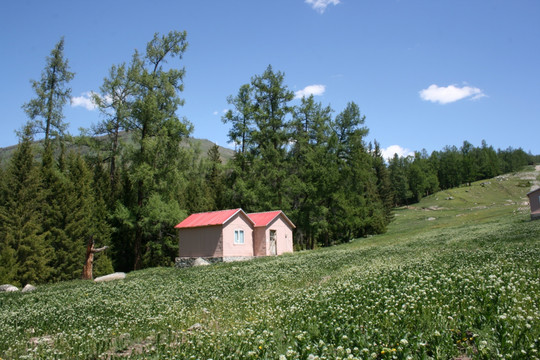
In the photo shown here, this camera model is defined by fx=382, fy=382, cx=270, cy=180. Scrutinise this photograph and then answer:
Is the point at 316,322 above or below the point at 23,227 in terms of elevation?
below

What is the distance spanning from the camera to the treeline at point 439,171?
342 ft

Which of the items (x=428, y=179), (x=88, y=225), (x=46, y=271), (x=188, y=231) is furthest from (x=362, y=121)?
(x=428, y=179)

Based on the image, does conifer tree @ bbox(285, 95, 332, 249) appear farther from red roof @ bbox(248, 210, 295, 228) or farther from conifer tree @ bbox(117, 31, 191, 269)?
conifer tree @ bbox(117, 31, 191, 269)

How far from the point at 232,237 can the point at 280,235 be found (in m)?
6.39

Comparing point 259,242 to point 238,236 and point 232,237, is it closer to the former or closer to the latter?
point 238,236

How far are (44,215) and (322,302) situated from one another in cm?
2917

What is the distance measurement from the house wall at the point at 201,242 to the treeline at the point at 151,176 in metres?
2.08

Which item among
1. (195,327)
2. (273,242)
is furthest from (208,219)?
(195,327)

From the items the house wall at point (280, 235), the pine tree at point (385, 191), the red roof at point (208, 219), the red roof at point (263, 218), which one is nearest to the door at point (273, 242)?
the house wall at point (280, 235)

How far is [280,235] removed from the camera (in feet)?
129

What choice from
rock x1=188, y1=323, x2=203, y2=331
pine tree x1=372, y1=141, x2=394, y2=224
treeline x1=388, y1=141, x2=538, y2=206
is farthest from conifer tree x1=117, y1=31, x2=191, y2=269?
treeline x1=388, y1=141, x2=538, y2=206

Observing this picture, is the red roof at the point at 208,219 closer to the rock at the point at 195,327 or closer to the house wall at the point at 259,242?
the house wall at the point at 259,242

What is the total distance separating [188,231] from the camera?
36.7m

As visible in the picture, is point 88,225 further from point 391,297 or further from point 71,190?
point 391,297
